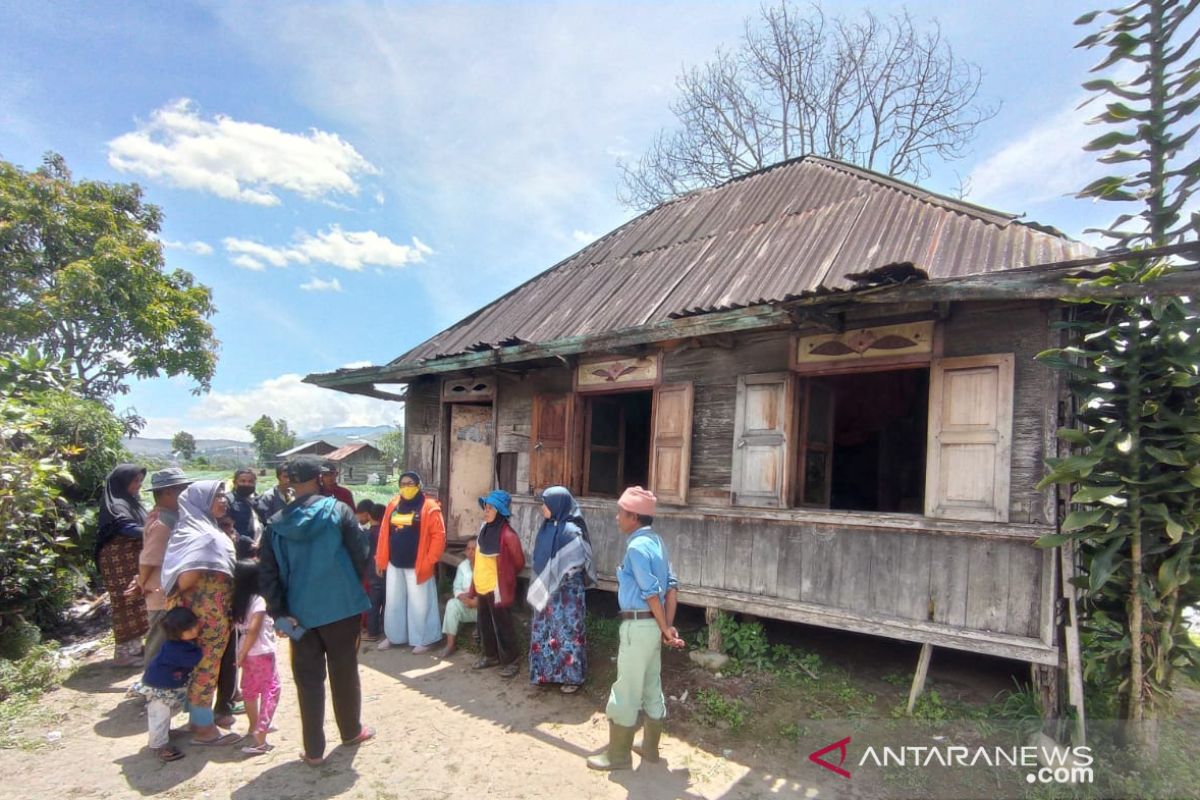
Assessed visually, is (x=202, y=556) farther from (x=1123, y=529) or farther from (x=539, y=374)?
(x=1123, y=529)

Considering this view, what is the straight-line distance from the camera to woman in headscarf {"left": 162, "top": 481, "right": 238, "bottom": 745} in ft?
12.4

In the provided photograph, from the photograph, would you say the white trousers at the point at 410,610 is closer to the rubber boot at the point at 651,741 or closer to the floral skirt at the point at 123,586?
the floral skirt at the point at 123,586

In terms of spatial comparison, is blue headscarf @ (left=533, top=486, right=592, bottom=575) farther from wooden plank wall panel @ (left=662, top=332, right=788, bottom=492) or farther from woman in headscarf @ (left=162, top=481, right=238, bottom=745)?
woman in headscarf @ (left=162, top=481, right=238, bottom=745)

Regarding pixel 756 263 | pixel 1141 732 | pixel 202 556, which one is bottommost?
pixel 1141 732

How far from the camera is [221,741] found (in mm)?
4047

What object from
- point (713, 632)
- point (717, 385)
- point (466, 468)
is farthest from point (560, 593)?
point (466, 468)

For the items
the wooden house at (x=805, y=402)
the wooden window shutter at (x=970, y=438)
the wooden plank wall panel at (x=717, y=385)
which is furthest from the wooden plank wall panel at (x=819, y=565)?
the wooden plank wall panel at (x=717, y=385)

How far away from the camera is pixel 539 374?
7.45 metres

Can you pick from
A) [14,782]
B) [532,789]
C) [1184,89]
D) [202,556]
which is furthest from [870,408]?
[14,782]

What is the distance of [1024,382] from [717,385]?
2.41 meters

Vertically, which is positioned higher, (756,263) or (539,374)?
(756,263)

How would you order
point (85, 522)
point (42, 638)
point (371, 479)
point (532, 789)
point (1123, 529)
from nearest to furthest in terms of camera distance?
point (1123, 529)
point (532, 789)
point (42, 638)
point (85, 522)
point (371, 479)

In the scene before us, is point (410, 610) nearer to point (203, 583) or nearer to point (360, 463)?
point (203, 583)

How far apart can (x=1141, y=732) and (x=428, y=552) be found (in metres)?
5.52
